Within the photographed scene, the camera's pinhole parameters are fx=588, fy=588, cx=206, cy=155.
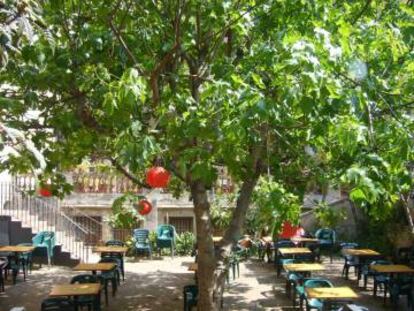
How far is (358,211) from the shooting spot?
2020 centimetres

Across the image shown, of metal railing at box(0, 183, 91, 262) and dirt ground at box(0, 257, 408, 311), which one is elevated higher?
metal railing at box(0, 183, 91, 262)

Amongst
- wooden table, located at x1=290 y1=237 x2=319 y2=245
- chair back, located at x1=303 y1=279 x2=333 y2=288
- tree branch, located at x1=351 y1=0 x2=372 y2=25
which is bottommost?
chair back, located at x1=303 y1=279 x2=333 y2=288

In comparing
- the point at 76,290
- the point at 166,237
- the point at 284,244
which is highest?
the point at 166,237

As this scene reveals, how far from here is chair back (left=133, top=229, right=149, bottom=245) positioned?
62.4 feet

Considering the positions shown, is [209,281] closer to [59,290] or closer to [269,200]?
[269,200]

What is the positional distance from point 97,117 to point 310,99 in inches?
149

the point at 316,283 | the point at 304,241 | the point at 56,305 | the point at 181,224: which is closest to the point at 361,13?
the point at 316,283

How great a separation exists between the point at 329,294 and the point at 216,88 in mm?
5432

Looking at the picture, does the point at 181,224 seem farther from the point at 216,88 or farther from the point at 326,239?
the point at 216,88

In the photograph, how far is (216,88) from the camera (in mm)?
6008

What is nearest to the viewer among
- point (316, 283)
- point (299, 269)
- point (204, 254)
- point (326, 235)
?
point (204, 254)

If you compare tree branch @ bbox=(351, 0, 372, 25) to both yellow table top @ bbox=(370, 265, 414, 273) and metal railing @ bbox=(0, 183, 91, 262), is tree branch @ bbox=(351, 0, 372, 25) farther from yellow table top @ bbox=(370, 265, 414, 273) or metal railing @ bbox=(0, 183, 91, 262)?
metal railing @ bbox=(0, 183, 91, 262)

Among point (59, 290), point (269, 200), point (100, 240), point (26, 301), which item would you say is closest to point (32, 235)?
point (100, 240)

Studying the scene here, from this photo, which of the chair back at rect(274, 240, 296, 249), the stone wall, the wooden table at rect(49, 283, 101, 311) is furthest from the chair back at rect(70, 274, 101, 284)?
the stone wall
